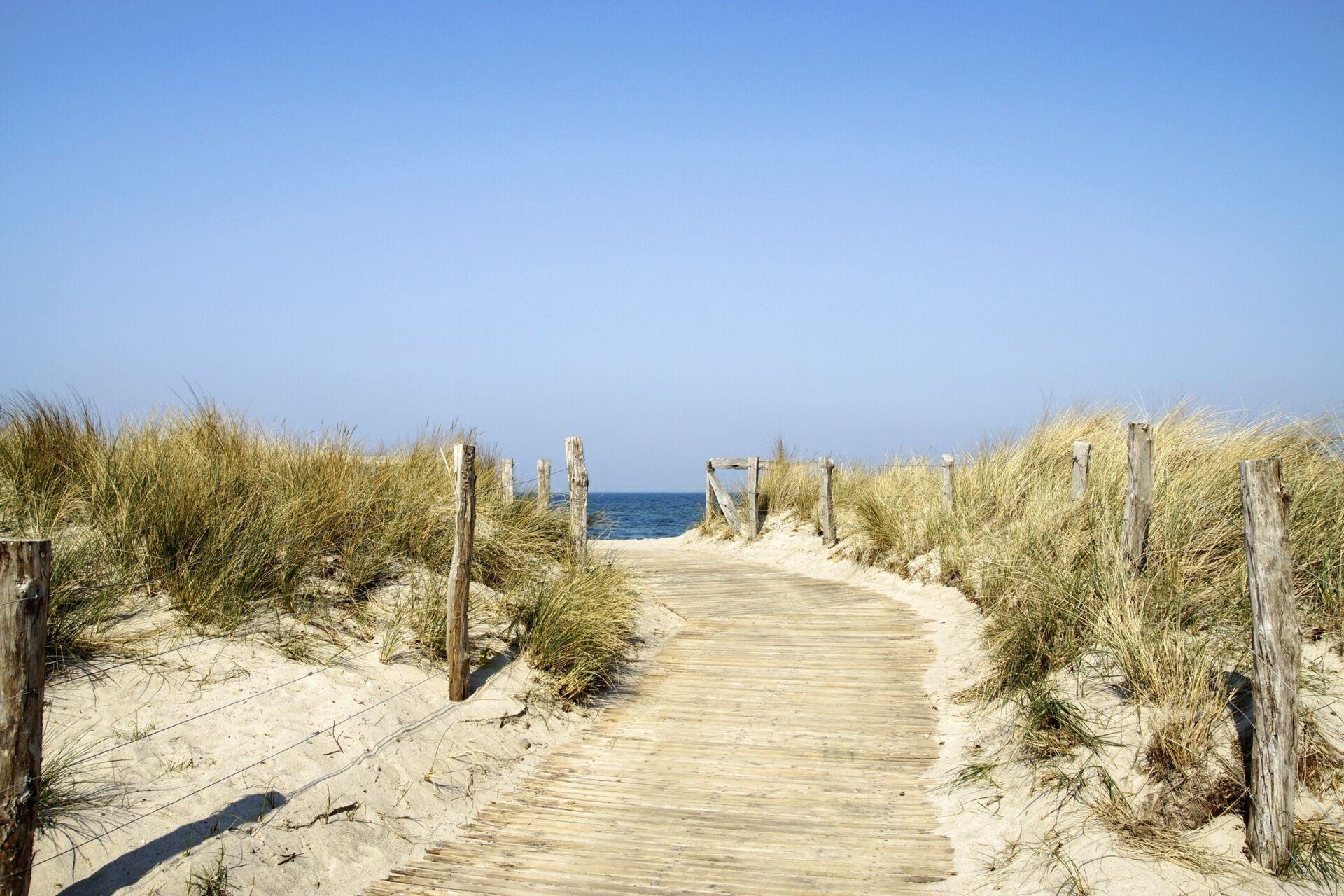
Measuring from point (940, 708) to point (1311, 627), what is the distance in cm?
281

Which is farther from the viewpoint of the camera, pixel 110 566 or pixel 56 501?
pixel 56 501

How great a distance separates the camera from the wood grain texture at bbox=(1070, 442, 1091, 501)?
10133mm

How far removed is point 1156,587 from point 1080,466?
12.4ft

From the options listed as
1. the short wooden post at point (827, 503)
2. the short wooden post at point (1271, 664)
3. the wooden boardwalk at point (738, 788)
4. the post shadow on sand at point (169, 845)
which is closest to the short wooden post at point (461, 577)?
the wooden boardwalk at point (738, 788)

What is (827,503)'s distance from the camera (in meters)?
15.6

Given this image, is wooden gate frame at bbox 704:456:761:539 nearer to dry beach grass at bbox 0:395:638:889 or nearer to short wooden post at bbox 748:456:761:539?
short wooden post at bbox 748:456:761:539

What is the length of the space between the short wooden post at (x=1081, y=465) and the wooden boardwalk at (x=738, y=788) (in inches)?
92.4

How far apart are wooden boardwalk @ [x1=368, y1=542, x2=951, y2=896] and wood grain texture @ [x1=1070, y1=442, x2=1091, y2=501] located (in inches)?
91.7

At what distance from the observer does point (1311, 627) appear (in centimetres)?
597

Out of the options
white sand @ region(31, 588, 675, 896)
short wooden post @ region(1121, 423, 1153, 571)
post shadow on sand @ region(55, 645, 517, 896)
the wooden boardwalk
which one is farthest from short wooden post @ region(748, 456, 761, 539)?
post shadow on sand @ region(55, 645, 517, 896)

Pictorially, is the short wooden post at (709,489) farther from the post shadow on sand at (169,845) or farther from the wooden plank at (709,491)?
the post shadow on sand at (169,845)

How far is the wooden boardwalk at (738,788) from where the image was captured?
5148 millimetres

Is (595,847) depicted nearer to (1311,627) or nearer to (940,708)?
(940,708)

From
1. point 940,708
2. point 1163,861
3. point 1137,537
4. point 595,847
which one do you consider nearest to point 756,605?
point 940,708
